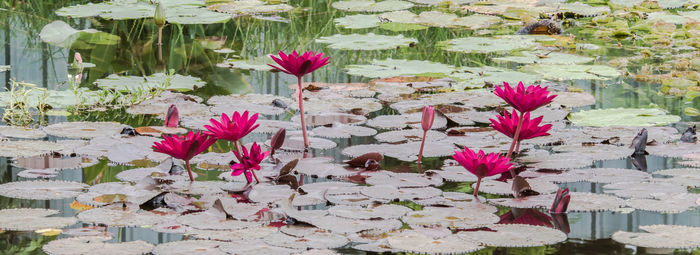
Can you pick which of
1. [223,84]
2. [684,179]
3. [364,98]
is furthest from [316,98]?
[684,179]

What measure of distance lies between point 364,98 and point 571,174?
1.44 m

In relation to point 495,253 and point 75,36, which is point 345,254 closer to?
point 495,253

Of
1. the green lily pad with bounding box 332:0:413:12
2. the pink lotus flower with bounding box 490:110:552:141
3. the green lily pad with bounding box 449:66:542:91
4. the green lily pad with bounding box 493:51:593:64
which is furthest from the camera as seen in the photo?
the green lily pad with bounding box 332:0:413:12

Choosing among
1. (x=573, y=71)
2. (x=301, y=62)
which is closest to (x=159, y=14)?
(x=573, y=71)

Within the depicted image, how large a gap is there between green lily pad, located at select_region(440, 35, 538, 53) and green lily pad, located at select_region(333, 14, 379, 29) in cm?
71

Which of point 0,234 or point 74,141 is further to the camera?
point 74,141

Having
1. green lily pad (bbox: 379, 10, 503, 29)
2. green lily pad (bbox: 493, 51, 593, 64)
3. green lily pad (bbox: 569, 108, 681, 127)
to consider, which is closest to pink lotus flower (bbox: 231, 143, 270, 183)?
green lily pad (bbox: 569, 108, 681, 127)

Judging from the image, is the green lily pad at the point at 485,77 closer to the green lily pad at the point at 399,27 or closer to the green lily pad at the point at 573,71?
the green lily pad at the point at 573,71

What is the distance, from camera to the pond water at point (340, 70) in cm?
285

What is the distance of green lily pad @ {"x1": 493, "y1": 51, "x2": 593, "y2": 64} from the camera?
5340mm

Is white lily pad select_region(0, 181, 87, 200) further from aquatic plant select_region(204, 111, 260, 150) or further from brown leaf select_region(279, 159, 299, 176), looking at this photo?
brown leaf select_region(279, 159, 299, 176)

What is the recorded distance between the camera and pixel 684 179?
3201mm

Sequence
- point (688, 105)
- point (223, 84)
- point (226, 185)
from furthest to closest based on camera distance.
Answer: point (223, 84) → point (688, 105) → point (226, 185)

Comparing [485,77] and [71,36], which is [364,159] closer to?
[485,77]
